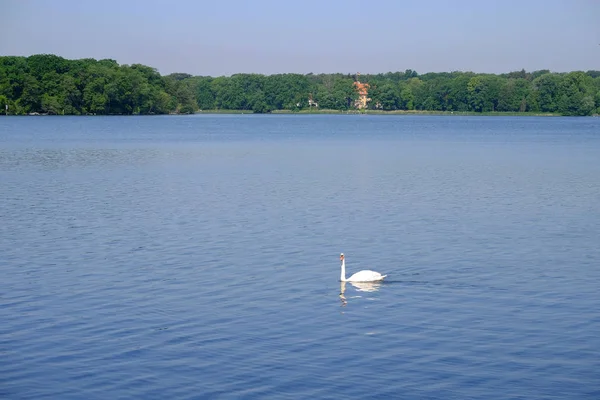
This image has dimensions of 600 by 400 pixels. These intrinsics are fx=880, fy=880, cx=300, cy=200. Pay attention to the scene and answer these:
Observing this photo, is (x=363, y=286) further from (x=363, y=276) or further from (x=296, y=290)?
(x=296, y=290)

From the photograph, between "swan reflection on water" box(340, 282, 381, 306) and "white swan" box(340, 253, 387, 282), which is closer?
"swan reflection on water" box(340, 282, 381, 306)

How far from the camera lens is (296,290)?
77.5 feet

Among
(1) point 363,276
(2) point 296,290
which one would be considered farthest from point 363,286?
(2) point 296,290

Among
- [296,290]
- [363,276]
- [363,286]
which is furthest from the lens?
[363,276]

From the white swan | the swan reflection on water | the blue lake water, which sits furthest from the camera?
the white swan

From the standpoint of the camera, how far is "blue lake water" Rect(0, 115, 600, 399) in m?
16.9

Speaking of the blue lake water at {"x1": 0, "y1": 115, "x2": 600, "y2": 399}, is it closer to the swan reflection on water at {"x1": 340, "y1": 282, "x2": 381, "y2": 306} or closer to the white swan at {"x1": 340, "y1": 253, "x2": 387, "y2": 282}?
the swan reflection on water at {"x1": 340, "y1": 282, "x2": 381, "y2": 306}

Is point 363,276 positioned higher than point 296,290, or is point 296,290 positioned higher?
point 363,276

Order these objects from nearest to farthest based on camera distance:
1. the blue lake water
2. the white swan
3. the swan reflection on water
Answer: the blue lake water, the swan reflection on water, the white swan

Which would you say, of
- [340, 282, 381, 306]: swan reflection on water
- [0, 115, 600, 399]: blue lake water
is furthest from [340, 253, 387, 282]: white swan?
[0, 115, 600, 399]: blue lake water

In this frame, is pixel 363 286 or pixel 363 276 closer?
pixel 363 286

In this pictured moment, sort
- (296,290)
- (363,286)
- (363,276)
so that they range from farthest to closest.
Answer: (363,276), (363,286), (296,290)

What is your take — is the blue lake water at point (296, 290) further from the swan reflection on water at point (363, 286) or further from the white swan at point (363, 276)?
the white swan at point (363, 276)

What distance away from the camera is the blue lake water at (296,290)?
16859 millimetres
